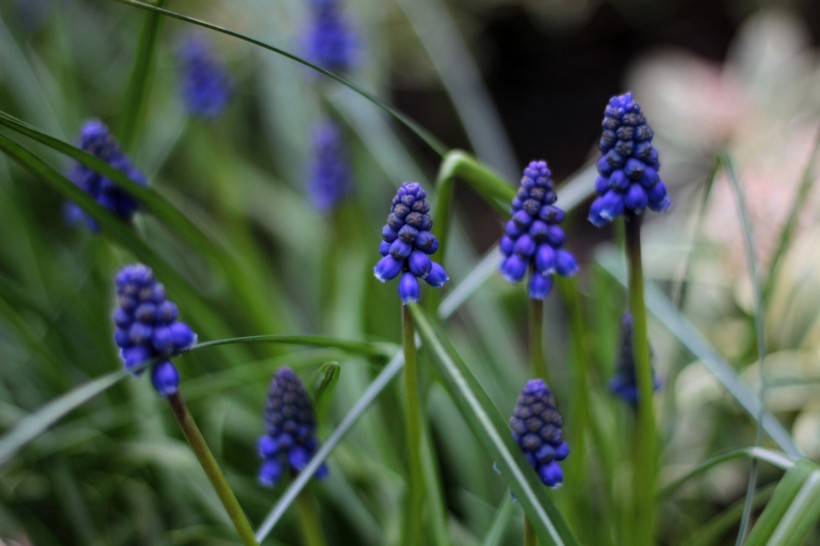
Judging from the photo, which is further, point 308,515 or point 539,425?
point 308,515

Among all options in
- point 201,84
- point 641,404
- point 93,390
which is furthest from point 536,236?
point 201,84

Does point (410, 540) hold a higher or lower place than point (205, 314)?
lower

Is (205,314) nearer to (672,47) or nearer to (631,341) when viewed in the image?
(631,341)

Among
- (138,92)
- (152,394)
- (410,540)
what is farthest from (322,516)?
(138,92)

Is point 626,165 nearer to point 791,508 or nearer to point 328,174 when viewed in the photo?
point 791,508

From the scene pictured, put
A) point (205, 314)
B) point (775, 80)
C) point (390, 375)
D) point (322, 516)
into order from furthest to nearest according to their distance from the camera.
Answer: point (775, 80)
point (322, 516)
point (205, 314)
point (390, 375)

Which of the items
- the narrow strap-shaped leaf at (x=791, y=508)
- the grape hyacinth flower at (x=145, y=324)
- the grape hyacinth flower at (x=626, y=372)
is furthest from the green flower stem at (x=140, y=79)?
the narrow strap-shaped leaf at (x=791, y=508)
